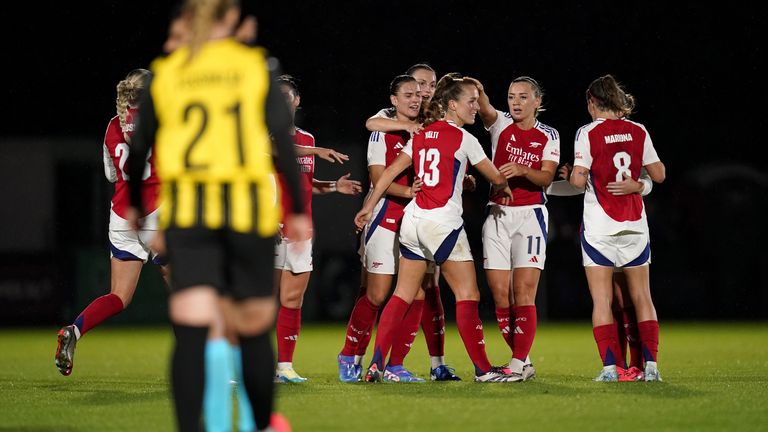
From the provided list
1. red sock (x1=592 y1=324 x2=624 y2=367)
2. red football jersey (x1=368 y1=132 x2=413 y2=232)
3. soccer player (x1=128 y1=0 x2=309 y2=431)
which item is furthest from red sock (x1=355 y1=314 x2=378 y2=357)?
soccer player (x1=128 y1=0 x2=309 y2=431)

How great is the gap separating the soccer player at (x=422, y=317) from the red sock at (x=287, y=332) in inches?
18.2

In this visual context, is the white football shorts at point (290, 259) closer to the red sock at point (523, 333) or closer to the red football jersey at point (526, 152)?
the red football jersey at point (526, 152)

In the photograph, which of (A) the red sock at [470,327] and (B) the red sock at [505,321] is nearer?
(A) the red sock at [470,327]

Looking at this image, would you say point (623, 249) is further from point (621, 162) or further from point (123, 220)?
point (123, 220)

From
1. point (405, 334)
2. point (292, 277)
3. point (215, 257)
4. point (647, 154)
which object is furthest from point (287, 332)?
point (215, 257)

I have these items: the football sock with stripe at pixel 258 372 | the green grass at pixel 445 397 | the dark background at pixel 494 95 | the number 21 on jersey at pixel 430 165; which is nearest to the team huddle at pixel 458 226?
the number 21 on jersey at pixel 430 165

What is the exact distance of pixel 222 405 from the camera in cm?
434

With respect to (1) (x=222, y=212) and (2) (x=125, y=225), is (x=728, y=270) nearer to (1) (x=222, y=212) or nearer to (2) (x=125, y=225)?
(2) (x=125, y=225)

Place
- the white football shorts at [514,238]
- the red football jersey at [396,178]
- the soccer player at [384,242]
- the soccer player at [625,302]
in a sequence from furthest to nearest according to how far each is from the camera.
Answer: the red football jersey at [396,178] < the white football shorts at [514,238] < the soccer player at [384,242] < the soccer player at [625,302]

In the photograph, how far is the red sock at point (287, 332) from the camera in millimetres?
7824

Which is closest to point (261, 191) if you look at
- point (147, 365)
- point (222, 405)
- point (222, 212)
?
point (222, 212)

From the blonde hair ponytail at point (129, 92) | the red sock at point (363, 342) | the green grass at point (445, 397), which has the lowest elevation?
the green grass at point (445, 397)

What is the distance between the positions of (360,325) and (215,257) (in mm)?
3846

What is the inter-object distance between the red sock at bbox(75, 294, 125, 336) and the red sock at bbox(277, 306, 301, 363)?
1.13 meters
